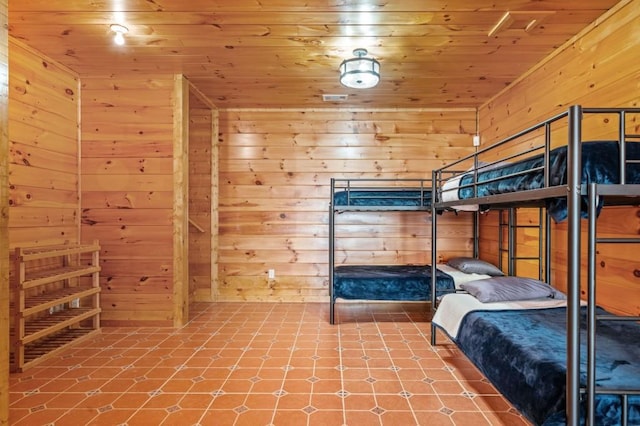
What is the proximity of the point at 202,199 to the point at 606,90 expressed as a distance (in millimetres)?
4141

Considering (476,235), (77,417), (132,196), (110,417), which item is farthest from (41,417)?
(476,235)

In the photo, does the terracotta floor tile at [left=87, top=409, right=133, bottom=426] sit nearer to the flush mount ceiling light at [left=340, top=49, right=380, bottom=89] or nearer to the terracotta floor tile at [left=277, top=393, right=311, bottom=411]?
the terracotta floor tile at [left=277, top=393, right=311, bottom=411]

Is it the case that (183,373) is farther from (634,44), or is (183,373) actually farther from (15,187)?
(634,44)

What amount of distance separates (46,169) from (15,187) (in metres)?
0.35

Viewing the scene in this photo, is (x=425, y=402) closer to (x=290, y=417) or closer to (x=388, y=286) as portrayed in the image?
(x=290, y=417)

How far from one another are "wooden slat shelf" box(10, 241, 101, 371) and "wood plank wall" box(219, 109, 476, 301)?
1.51 m

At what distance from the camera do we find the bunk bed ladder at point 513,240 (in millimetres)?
3053

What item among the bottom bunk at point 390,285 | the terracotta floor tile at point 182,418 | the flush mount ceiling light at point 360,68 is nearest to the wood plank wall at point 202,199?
the bottom bunk at point 390,285

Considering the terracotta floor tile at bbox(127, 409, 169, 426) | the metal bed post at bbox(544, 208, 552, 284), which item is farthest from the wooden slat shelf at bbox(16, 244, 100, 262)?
the metal bed post at bbox(544, 208, 552, 284)

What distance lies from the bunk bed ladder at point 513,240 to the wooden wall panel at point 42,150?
13.6 ft

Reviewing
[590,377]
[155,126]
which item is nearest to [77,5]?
[155,126]

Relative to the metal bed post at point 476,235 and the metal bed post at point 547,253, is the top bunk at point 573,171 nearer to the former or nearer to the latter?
the metal bed post at point 547,253

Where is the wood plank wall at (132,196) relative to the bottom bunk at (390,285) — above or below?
above

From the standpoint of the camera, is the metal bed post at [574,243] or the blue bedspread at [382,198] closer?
the metal bed post at [574,243]
